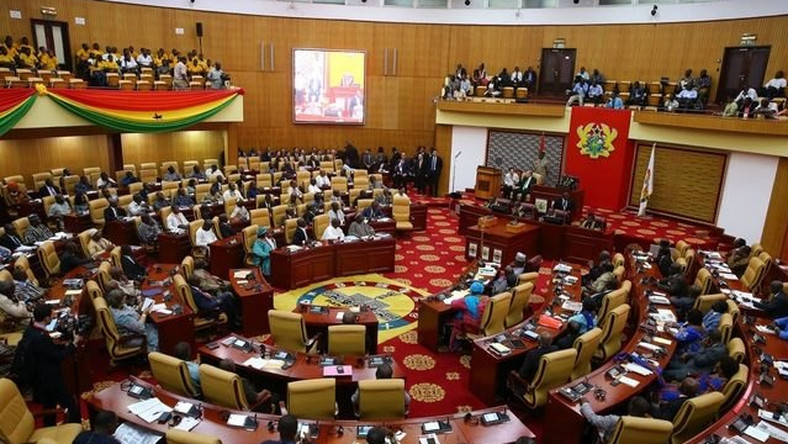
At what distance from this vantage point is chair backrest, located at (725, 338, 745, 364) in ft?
21.2

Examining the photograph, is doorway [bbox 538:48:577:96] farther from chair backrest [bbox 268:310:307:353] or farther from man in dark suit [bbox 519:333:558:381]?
→ chair backrest [bbox 268:310:307:353]

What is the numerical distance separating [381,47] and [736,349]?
1753cm

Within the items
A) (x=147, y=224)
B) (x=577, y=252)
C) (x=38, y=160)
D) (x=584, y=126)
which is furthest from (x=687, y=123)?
(x=38, y=160)

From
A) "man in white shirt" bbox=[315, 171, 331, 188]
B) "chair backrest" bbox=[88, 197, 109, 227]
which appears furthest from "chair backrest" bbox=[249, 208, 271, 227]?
"man in white shirt" bbox=[315, 171, 331, 188]

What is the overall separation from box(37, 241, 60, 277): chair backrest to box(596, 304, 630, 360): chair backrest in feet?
29.5

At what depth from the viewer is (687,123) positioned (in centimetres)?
1507

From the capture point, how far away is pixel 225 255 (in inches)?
424

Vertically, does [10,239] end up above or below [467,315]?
above

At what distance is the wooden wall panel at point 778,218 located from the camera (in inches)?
536

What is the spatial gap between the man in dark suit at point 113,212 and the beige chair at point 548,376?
927 cm

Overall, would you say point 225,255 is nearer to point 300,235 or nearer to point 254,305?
point 300,235

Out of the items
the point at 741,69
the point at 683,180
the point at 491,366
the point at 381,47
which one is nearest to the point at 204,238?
the point at 491,366

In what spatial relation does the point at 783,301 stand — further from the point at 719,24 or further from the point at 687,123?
the point at 719,24

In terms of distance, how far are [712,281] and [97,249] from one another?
10.8 metres
